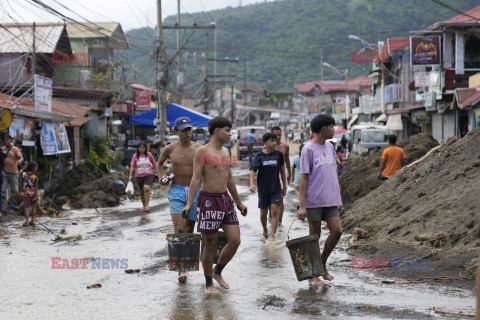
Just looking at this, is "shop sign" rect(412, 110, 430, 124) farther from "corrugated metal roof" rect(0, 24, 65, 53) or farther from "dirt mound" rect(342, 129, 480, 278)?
"dirt mound" rect(342, 129, 480, 278)

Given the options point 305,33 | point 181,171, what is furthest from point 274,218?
point 305,33

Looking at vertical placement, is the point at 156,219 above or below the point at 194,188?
below

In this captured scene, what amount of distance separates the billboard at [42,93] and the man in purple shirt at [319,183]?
529 inches

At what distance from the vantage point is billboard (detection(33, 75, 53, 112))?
18578 millimetres

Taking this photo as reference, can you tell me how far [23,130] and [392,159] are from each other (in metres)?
10.7

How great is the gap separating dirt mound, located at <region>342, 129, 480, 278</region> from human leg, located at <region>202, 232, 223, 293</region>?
9.34ft

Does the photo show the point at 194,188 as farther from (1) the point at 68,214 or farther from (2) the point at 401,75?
(2) the point at 401,75

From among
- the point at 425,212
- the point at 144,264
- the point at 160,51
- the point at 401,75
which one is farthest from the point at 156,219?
the point at 401,75

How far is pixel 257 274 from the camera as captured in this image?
299 inches

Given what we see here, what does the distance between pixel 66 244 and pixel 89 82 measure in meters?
24.8

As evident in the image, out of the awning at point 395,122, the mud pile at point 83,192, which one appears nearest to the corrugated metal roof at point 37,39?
the mud pile at point 83,192

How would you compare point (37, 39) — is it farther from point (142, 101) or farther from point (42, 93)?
point (42, 93)

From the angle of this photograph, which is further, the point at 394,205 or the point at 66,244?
the point at 394,205

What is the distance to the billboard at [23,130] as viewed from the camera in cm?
1702
